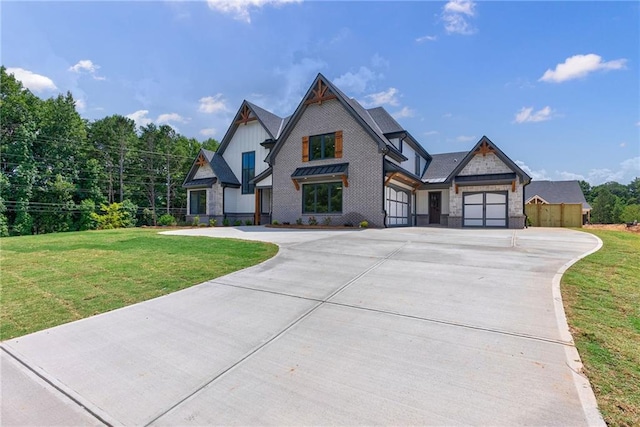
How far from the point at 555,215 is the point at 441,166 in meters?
8.66

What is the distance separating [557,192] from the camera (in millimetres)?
32875

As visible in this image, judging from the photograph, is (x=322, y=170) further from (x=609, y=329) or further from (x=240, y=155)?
(x=609, y=329)

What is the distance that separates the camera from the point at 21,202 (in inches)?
1087

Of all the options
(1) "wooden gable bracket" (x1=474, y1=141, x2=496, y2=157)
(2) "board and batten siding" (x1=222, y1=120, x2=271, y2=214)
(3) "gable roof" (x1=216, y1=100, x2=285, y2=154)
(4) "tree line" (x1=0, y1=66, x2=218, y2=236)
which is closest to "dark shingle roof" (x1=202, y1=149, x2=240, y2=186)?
(2) "board and batten siding" (x1=222, y1=120, x2=271, y2=214)

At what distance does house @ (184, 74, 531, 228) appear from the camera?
1769cm

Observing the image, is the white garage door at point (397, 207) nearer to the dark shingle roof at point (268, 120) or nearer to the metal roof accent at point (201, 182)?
the dark shingle roof at point (268, 120)

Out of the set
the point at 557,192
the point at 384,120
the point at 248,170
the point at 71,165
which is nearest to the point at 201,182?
the point at 248,170

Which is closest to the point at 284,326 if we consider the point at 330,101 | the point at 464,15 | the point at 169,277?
the point at 169,277

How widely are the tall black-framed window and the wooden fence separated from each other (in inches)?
589

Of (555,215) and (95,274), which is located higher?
(555,215)

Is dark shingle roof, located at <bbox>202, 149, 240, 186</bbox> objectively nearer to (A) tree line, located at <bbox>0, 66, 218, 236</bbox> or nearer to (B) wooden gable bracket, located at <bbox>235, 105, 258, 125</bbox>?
(B) wooden gable bracket, located at <bbox>235, 105, 258, 125</bbox>

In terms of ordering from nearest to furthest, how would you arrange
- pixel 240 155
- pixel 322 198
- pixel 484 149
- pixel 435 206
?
1. pixel 484 149
2. pixel 322 198
3. pixel 435 206
4. pixel 240 155

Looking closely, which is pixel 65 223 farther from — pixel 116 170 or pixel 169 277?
pixel 169 277

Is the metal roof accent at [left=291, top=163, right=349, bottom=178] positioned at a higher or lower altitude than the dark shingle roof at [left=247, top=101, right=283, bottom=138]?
lower
